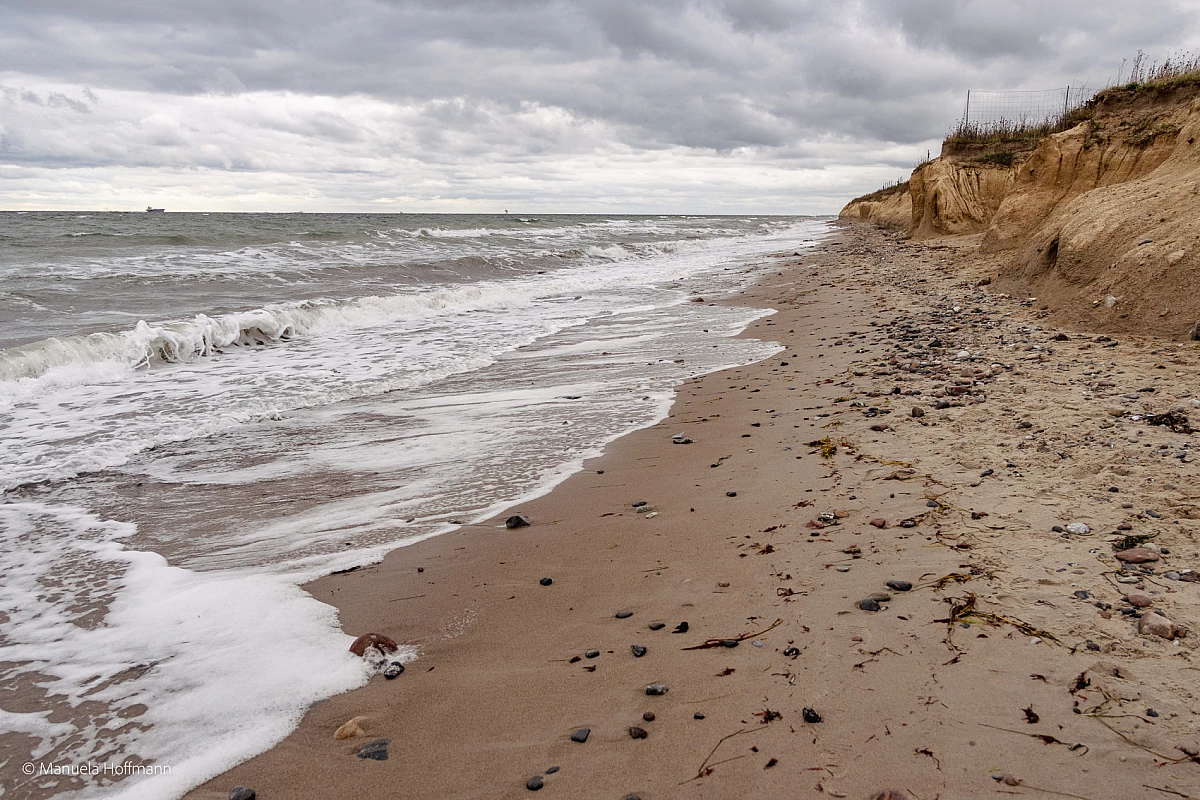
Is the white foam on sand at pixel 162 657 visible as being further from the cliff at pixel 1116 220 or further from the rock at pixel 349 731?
the cliff at pixel 1116 220

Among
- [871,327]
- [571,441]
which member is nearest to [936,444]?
[571,441]

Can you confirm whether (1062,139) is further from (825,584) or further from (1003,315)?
(825,584)

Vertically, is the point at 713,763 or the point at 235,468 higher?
the point at 713,763

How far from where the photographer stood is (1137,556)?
2.82 m

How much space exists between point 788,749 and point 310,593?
252 cm

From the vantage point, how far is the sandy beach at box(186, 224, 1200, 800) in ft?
6.80

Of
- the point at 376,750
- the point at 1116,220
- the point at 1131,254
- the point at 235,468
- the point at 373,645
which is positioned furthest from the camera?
the point at 1116,220

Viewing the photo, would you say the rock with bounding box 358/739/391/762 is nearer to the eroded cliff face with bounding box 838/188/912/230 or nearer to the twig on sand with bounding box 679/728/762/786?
the twig on sand with bounding box 679/728/762/786

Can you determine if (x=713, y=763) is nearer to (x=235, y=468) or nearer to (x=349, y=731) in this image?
(x=349, y=731)

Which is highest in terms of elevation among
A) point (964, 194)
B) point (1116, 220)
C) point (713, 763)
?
point (964, 194)

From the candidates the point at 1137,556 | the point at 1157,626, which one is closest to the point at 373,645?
the point at 1157,626

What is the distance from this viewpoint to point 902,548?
3262 mm

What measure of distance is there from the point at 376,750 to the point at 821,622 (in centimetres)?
175

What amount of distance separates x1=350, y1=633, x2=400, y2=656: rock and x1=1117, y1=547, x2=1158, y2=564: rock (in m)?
3.11
